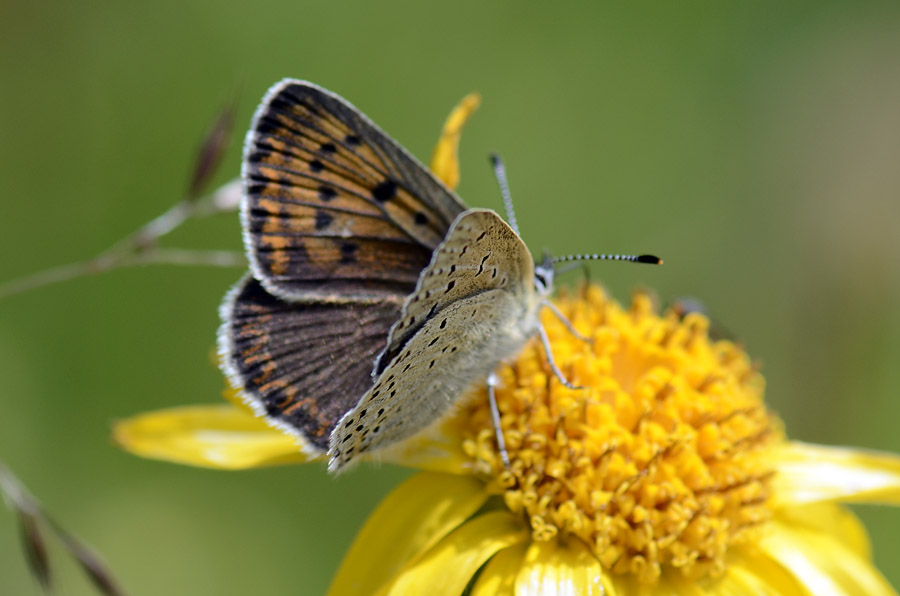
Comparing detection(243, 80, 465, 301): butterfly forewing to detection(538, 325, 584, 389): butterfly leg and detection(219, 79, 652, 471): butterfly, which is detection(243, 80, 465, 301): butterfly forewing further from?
detection(538, 325, 584, 389): butterfly leg

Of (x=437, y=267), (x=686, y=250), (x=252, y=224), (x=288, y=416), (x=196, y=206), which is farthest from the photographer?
(x=686, y=250)

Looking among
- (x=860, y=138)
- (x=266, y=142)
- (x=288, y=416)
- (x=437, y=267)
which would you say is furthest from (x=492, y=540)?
(x=860, y=138)

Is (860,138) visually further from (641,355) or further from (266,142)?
(266,142)

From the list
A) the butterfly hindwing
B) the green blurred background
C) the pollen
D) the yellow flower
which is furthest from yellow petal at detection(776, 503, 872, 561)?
the butterfly hindwing

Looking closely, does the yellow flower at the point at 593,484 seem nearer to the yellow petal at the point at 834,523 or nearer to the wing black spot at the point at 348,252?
the yellow petal at the point at 834,523

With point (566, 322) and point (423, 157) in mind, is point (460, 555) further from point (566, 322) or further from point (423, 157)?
point (423, 157)

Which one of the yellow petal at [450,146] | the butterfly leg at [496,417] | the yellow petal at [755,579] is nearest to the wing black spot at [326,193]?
the yellow petal at [450,146]
